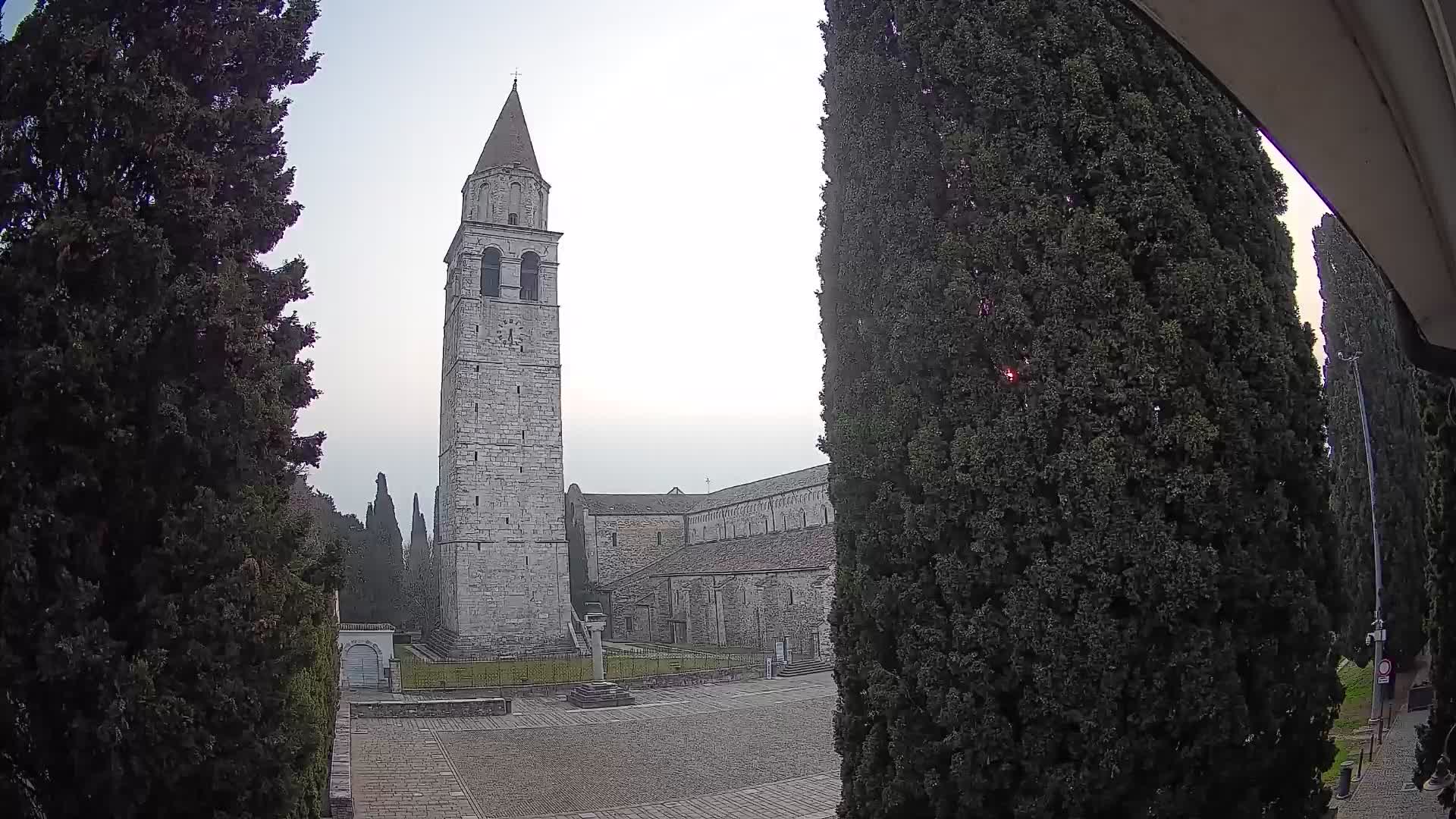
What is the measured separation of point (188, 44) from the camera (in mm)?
5312

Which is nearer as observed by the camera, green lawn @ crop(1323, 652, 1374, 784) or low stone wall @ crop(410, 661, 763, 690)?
green lawn @ crop(1323, 652, 1374, 784)

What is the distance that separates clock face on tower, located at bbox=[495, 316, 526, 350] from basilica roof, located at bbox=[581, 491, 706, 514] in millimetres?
15055

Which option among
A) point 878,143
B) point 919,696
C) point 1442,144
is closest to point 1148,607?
point 919,696

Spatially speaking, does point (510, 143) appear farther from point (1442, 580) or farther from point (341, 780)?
point (1442, 580)

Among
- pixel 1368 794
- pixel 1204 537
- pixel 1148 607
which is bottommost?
pixel 1368 794

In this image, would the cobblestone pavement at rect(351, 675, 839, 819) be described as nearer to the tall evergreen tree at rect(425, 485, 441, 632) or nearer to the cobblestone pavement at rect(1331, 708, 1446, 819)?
the cobblestone pavement at rect(1331, 708, 1446, 819)

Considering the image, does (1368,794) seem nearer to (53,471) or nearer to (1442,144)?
(1442,144)

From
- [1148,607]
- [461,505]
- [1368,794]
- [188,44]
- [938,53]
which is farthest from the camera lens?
[461,505]

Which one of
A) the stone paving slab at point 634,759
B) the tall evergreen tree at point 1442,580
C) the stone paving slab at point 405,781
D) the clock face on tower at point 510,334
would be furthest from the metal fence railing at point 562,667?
the tall evergreen tree at point 1442,580

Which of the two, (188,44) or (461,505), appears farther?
(461,505)

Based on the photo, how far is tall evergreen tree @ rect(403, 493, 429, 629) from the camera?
45406 mm

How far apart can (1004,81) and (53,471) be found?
598 cm

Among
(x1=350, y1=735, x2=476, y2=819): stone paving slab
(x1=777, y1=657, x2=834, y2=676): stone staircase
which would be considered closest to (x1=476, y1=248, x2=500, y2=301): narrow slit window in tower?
(x1=777, y1=657, x2=834, y2=676): stone staircase

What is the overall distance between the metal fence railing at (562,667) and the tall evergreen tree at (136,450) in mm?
22209
